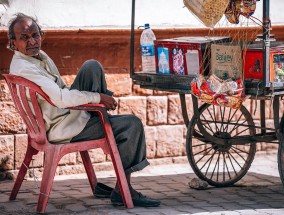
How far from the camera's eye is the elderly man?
252 inches

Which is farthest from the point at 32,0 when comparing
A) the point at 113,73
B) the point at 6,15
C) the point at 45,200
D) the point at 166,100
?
the point at 45,200

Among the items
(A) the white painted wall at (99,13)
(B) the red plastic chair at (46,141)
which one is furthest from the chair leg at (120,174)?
(A) the white painted wall at (99,13)

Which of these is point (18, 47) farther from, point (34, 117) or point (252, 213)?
point (252, 213)

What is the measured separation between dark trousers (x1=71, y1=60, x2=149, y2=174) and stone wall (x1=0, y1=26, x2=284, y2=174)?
4.54 feet

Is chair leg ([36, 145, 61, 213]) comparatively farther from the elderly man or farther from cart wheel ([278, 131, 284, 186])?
cart wheel ([278, 131, 284, 186])

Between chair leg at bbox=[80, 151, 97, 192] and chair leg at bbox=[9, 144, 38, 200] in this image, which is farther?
chair leg at bbox=[80, 151, 97, 192]

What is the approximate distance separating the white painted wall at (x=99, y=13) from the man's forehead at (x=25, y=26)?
1249mm

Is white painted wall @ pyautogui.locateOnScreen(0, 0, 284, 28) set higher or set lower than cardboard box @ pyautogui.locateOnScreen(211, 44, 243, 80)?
higher

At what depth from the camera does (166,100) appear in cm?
870

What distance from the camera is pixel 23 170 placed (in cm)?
689

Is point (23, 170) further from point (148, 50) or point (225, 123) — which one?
point (225, 123)

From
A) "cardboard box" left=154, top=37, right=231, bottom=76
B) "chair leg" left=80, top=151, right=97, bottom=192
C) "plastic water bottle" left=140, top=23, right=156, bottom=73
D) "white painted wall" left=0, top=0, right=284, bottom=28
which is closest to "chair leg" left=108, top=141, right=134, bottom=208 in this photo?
"chair leg" left=80, top=151, right=97, bottom=192

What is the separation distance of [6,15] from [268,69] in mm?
2565

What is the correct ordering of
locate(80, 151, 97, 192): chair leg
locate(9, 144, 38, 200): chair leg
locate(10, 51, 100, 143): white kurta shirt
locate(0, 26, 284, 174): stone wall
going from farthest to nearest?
locate(0, 26, 284, 174): stone wall, locate(80, 151, 97, 192): chair leg, locate(9, 144, 38, 200): chair leg, locate(10, 51, 100, 143): white kurta shirt
